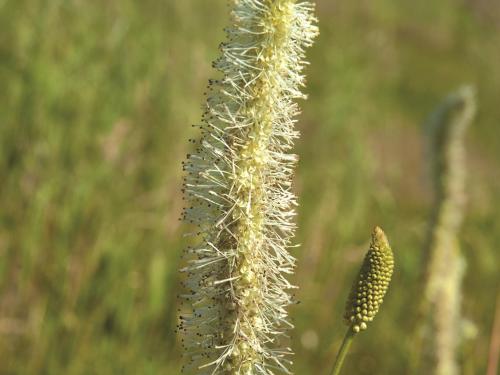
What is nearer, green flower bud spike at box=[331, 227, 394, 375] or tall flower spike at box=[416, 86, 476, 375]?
green flower bud spike at box=[331, 227, 394, 375]

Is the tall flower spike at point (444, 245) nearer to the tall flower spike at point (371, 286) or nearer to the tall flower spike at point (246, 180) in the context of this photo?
the tall flower spike at point (246, 180)

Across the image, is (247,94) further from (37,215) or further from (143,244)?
(143,244)

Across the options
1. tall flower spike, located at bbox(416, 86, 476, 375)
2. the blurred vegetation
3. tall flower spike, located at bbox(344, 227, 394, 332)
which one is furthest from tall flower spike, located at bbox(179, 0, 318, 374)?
the blurred vegetation

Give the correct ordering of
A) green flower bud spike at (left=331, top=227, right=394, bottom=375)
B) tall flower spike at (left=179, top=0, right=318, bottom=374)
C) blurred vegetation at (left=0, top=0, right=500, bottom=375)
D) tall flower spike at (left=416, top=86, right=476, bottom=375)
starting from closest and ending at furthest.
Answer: green flower bud spike at (left=331, top=227, right=394, bottom=375) → tall flower spike at (left=179, top=0, right=318, bottom=374) → tall flower spike at (left=416, top=86, right=476, bottom=375) → blurred vegetation at (left=0, top=0, right=500, bottom=375)

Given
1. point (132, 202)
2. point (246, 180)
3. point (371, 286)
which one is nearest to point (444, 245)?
point (132, 202)

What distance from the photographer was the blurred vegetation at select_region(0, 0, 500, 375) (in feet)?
16.6

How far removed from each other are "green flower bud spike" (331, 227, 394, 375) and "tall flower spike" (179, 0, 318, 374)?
0.30 metres

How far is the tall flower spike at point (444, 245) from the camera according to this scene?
403 centimetres

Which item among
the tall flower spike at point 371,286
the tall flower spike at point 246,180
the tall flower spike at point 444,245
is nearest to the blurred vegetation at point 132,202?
the tall flower spike at point 444,245

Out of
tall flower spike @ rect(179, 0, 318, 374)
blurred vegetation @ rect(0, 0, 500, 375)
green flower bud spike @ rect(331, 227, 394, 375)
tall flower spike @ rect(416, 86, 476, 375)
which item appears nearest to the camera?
green flower bud spike @ rect(331, 227, 394, 375)

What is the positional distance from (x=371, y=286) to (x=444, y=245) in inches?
113

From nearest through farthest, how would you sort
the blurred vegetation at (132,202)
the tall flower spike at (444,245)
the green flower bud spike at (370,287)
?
the green flower bud spike at (370,287) → the tall flower spike at (444,245) → the blurred vegetation at (132,202)

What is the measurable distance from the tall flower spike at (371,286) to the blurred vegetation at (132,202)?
2.68 metres

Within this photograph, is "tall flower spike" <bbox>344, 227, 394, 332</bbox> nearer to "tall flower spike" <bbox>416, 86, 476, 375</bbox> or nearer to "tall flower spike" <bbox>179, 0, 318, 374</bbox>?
"tall flower spike" <bbox>179, 0, 318, 374</bbox>
